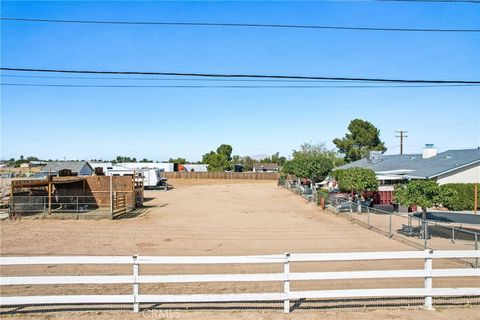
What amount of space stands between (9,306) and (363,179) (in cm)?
2130

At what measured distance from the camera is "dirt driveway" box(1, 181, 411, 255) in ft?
44.7

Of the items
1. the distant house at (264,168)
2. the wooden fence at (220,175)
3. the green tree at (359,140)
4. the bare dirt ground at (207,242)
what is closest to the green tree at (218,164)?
the wooden fence at (220,175)

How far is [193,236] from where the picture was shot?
1647 centimetres

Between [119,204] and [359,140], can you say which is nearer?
[119,204]

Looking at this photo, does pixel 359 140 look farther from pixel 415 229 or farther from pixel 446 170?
pixel 415 229

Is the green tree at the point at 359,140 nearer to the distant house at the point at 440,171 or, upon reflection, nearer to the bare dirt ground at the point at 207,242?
the distant house at the point at 440,171

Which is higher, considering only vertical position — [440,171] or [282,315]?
[440,171]

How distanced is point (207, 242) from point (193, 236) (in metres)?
1.55

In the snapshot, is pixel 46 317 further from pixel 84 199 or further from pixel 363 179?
pixel 84 199

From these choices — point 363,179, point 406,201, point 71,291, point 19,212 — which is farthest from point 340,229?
point 19,212

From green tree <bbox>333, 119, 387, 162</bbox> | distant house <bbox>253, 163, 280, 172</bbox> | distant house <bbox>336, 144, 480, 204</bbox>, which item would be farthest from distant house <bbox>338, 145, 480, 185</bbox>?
distant house <bbox>253, 163, 280, 172</bbox>

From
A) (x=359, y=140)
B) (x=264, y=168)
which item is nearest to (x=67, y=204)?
(x=359, y=140)

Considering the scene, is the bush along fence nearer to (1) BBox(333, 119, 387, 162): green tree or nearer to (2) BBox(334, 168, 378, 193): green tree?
(2) BBox(334, 168, 378, 193): green tree

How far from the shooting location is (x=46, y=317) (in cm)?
616
